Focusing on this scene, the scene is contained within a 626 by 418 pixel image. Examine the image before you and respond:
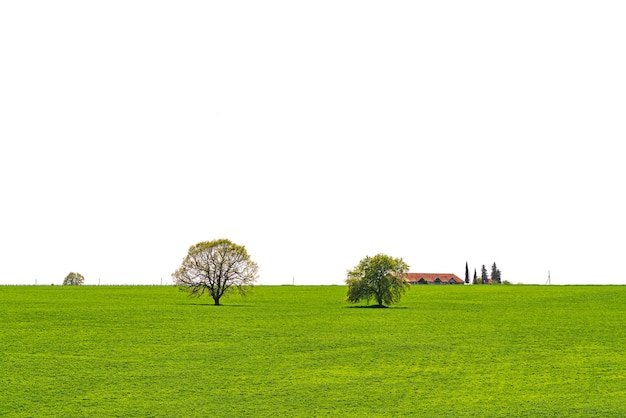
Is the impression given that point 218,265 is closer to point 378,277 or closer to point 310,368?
point 378,277

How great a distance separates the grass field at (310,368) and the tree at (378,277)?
725 inches

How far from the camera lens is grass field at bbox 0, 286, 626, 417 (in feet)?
77.7

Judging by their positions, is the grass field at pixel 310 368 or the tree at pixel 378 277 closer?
the grass field at pixel 310 368

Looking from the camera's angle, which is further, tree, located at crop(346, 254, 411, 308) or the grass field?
tree, located at crop(346, 254, 411, 308)

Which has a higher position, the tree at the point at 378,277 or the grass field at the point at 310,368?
the tree at the point at 378,277

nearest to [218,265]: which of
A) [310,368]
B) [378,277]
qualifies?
[378,277]

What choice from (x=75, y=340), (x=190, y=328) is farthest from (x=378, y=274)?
(x=75, y=340)

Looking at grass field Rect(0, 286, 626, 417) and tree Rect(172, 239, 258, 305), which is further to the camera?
tree Rect(172, 239, 258, 305)

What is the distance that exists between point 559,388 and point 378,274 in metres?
47.6

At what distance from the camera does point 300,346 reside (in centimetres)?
3922

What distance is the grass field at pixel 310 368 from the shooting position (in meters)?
23.7

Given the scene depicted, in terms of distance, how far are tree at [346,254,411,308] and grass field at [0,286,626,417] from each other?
18409 millimetres

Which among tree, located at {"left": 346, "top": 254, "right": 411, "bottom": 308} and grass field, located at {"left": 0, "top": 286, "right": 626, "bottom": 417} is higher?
tree, located at {"left": 346, "top": 254, "right": 411, "bottom": 308}

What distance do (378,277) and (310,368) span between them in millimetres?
43841
